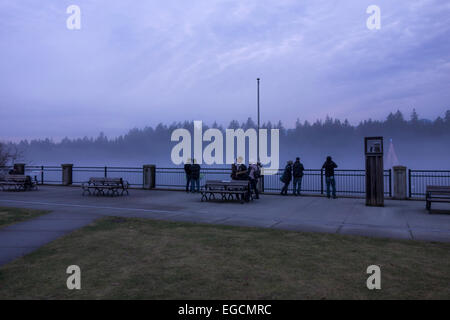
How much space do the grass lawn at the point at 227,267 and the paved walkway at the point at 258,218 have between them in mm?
739

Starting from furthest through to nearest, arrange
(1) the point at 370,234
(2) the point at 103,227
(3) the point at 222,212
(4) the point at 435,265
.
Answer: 1. (3) the point at 222,212
2. (2) the point at 103,227
3. (1) the point at 370,234
4. (4) the point at 435,265

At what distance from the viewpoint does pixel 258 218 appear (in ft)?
32.8

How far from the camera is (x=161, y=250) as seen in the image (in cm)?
632

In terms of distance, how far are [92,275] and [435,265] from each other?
16.7 ft

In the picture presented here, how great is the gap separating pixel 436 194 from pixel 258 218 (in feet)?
20.0

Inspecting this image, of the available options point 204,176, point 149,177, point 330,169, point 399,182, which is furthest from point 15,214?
point 399,182

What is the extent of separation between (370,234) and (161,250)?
4534 mm

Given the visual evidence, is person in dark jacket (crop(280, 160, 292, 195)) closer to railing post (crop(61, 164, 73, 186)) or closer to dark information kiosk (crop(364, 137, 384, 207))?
dark information kiosk (crop(364, 137, 384, 207))

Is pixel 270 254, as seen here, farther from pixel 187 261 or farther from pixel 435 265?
pixel 435 265

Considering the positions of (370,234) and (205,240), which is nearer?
(205,240)

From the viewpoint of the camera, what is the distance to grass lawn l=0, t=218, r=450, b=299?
436 centimetres
